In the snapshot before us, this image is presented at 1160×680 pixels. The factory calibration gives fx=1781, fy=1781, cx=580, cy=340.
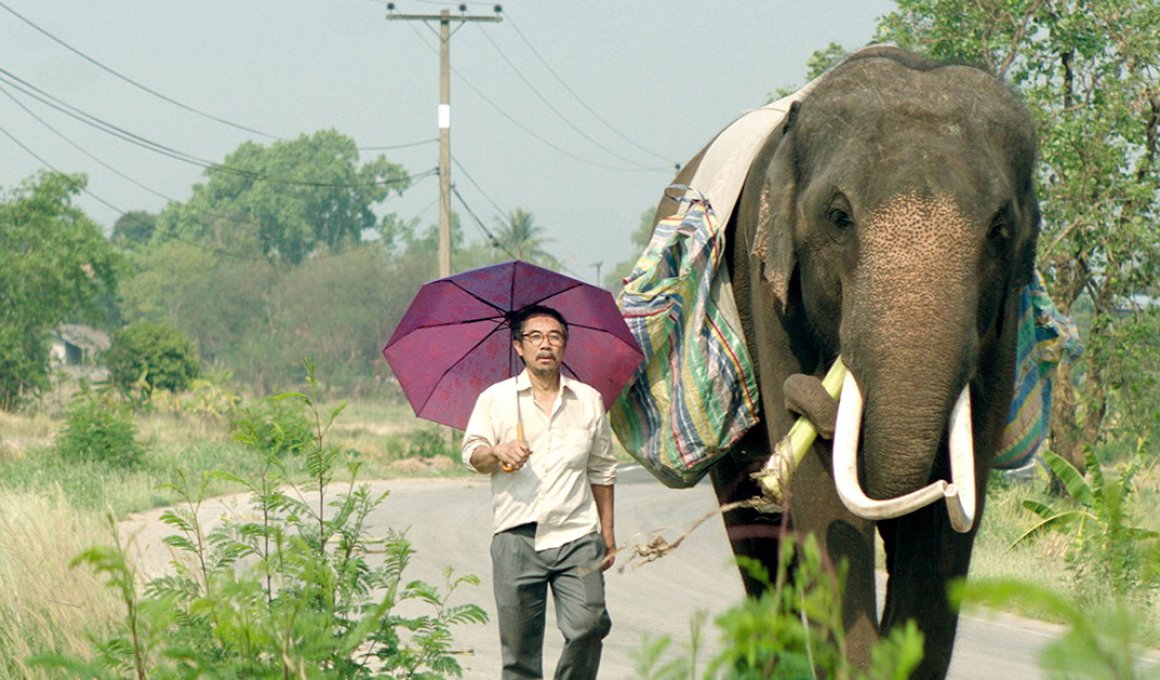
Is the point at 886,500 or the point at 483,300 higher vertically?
the point at 483,300

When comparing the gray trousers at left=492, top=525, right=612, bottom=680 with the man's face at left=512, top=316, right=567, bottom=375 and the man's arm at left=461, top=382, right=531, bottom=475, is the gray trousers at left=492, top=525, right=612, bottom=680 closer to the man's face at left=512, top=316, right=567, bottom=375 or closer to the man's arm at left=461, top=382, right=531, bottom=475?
the man's arm at left=461, top=382, right=531, bottom=475

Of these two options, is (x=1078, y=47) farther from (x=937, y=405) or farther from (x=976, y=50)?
(x=937, y=405)

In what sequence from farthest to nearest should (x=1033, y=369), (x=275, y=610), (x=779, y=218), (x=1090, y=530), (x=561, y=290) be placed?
(x=1090, y=530)
(x=561, y=290)
(x=1033, y=369)
(x=779, y=218)
(x=275, y=610)

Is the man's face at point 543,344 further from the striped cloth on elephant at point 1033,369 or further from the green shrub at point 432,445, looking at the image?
the green shrub at point 432,445

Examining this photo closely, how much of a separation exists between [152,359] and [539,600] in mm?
45960

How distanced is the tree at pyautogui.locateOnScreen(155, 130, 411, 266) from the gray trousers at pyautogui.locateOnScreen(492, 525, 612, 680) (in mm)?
112389

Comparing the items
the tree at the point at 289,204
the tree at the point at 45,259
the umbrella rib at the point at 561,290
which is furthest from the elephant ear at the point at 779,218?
the tree at the point at 289,204

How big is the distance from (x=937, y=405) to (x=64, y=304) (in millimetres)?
46235

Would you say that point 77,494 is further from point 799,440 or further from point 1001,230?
point 1001,230

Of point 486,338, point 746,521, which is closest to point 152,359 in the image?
point 486,338

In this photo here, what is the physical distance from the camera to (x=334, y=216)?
416ft

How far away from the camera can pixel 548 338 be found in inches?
271

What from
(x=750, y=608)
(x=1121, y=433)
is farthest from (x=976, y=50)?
(x=750, y=608)

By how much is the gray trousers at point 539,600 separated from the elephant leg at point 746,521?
37.2 inches
